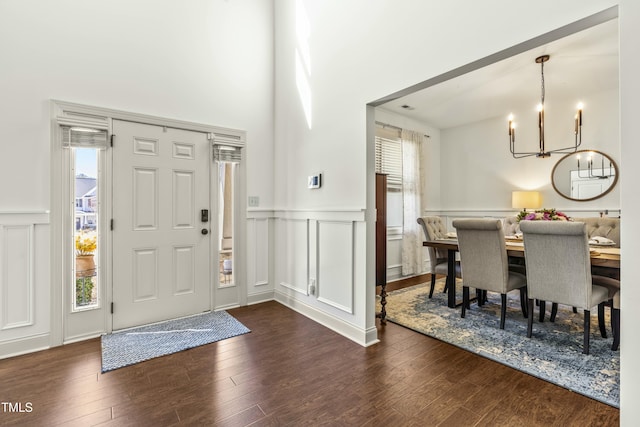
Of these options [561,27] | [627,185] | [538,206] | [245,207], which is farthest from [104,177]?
[538,206]

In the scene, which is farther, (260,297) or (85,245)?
(260,297)

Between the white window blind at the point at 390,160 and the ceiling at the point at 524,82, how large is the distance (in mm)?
534

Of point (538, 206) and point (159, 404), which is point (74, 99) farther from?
point (538, 206)

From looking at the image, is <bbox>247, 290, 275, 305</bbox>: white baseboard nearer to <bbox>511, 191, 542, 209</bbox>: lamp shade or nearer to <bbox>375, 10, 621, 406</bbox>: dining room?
<bbox>375, 10, 621, 406</bbox>: dining room

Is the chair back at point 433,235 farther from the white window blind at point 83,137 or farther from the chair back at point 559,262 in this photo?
the white window blind at point 83,137

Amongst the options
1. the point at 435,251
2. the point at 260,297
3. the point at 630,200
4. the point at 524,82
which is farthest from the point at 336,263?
the point at 524,82

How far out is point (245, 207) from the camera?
3740mm

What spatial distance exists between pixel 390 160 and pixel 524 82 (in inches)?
80.3

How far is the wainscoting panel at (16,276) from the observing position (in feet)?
8.11

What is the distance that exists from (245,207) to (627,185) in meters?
3.29

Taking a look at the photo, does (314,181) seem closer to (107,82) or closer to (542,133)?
(107,82)

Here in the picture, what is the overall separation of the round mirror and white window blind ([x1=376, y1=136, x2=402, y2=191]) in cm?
229

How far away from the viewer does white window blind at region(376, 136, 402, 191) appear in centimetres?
503

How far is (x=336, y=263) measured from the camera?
3057 mm
